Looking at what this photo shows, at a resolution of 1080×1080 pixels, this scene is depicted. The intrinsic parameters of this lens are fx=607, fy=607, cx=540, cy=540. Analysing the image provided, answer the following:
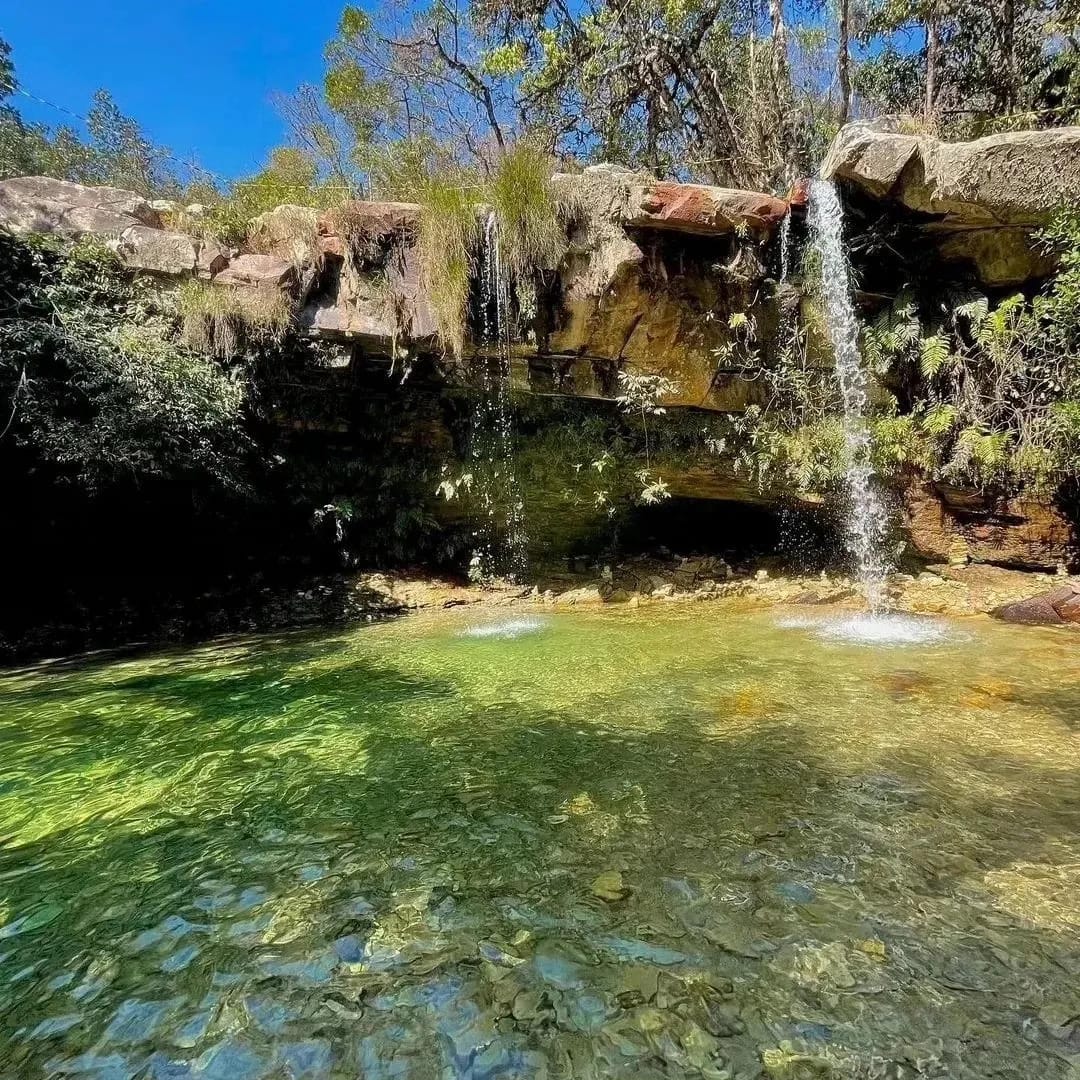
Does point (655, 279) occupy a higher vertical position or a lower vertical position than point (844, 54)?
lower

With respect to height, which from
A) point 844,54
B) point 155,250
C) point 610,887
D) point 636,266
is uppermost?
point 844,54

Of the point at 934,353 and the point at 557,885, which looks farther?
the point at 934,353

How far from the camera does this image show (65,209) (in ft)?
22.4

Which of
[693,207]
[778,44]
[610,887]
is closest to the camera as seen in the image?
[610,887]

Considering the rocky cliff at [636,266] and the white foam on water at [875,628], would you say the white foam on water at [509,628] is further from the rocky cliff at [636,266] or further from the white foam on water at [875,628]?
the rocky cliff at [636,266]

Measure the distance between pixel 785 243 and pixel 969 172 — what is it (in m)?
1.72

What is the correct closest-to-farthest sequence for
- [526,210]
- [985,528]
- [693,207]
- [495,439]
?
[693,207]
[526,210]
[985,528]
[495,439]

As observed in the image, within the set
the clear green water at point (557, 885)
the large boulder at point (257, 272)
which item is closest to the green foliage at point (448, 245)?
the large boulder at point (257, 272)

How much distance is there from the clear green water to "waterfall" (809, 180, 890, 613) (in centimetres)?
402

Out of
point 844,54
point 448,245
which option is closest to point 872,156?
point 448,245

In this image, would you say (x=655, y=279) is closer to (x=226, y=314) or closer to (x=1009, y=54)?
(x=226, y=314)

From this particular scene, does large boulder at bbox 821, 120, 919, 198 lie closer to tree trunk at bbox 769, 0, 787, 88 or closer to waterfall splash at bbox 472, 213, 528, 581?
waterfall splash at bbox 472, 213, 528, 581

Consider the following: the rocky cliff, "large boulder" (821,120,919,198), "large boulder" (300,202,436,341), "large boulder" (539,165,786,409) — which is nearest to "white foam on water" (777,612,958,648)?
the rocky cliff

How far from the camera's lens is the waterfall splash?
7117 millimetres
